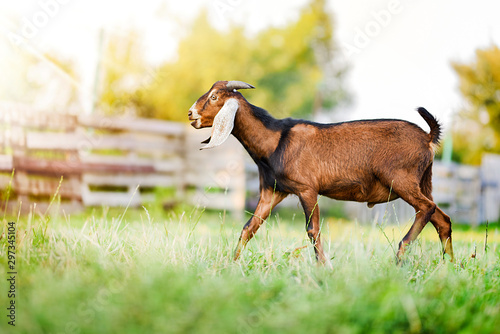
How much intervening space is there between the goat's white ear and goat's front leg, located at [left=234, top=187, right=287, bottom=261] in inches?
25.4

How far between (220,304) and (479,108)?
1557 cm

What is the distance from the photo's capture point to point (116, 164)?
882cm

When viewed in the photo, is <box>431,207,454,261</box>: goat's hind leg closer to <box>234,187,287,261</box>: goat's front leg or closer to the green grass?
the green grass

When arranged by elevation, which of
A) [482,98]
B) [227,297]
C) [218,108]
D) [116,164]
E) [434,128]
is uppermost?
[482,98]

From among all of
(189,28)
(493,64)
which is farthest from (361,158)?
(189,28)

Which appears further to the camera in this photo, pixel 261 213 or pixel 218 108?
pixel 261 213

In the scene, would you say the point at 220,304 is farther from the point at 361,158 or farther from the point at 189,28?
the point at 189,28

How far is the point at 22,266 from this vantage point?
9.76 feet

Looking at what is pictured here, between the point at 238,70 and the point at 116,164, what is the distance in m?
10.9

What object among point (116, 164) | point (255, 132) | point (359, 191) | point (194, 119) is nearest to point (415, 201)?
point (359, 191)

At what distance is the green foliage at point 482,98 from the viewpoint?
48.4 feet

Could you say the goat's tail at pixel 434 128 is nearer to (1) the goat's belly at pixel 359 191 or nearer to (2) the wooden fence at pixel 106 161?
(1) the goat's belly at pixel 359 191

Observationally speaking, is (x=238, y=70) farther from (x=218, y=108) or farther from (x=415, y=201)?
(x=415, y=201)

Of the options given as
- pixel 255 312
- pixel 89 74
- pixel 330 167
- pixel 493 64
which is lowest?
pixel 255 312
